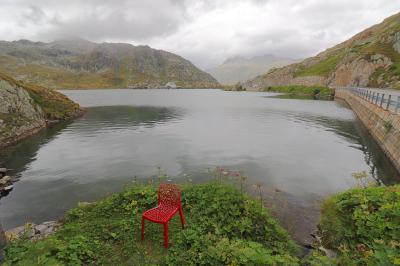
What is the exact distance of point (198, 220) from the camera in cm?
1041

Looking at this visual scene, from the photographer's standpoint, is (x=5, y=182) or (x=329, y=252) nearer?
(x=329, y=252)

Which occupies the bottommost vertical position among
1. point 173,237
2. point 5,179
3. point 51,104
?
point 5,179

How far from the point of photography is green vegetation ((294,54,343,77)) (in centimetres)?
15638

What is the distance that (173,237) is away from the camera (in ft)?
30.7

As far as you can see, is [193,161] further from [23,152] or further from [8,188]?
[23,152]

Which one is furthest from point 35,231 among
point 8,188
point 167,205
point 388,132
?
point 388,132

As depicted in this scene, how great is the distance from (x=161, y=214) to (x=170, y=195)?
35.2 inches

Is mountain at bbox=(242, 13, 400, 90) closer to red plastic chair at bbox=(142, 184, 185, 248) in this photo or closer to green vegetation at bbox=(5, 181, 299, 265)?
green vegetation at bbox=(5, 181, 299, 265)

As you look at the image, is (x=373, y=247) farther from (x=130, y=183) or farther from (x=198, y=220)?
(x=130, y=183)

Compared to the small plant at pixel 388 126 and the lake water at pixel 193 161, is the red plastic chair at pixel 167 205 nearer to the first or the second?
the lake water at pixel 193 161

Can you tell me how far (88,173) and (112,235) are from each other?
531 inches

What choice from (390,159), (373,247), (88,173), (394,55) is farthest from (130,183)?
(394,55)

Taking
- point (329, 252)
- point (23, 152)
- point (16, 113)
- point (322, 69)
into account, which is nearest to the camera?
point (329, 252)

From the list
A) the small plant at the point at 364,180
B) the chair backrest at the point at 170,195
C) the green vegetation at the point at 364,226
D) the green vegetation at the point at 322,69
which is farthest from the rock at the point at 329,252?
the green vegetation at the point at 322,69
